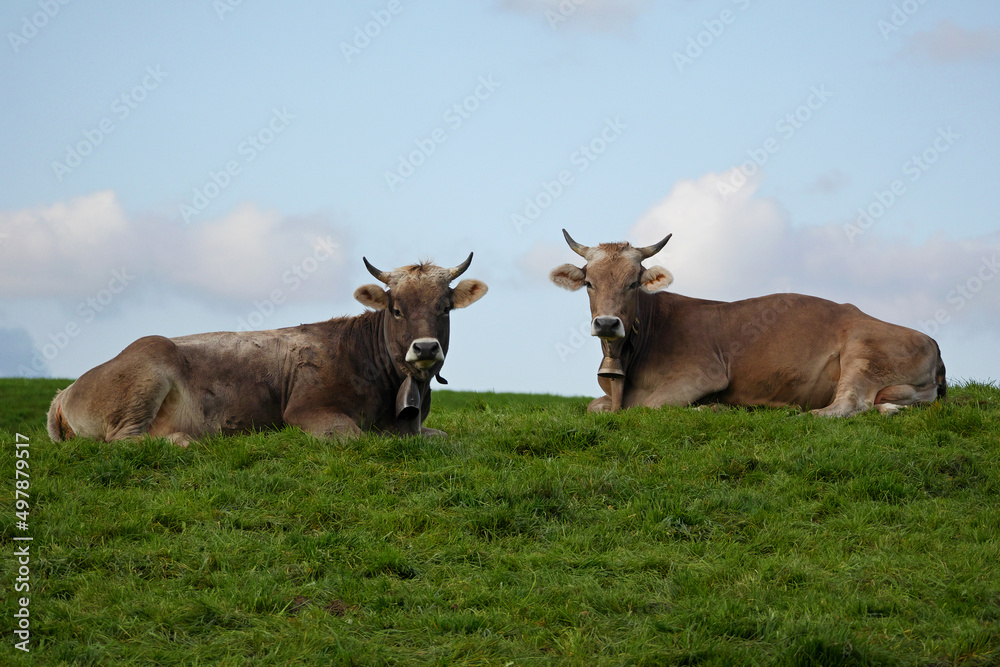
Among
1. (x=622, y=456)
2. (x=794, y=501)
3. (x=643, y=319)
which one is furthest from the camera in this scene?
(x=643, y=319)

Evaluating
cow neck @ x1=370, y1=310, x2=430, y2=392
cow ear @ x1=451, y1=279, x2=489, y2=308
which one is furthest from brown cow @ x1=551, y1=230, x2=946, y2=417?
cow neck @ x1=370, y1=310, x2=430, y2=392

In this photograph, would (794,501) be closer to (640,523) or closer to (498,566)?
(640,523)

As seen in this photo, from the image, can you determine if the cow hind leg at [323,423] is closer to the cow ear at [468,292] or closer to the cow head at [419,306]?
the cow head at [419,306]

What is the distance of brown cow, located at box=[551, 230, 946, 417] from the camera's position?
40.2 feet

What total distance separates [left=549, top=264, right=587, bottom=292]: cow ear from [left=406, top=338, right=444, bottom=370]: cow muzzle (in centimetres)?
349

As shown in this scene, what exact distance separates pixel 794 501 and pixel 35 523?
6.56m

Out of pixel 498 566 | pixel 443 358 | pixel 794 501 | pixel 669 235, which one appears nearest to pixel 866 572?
pixel 794 501

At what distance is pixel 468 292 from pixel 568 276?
2.60 meters

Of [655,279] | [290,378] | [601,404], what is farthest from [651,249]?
[290,378]

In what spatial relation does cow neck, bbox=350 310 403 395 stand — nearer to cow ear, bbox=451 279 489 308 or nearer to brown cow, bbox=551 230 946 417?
cow ear, bbox=451 279 489 308

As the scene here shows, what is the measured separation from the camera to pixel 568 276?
43.5 feet

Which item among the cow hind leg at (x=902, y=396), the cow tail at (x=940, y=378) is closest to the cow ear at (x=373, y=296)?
the cow hind leg at (x=902, y=396)

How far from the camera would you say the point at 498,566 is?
7.22m

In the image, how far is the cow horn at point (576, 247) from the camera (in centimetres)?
1327
